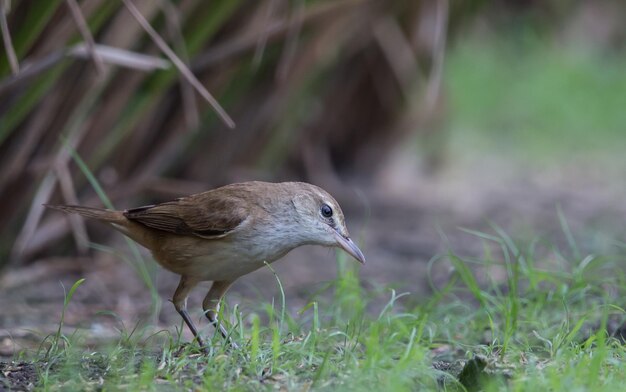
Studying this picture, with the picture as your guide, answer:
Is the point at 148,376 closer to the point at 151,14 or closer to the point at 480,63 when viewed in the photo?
the point at 151,14

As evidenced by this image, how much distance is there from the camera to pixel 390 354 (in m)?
3.95

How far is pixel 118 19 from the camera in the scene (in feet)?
19.0

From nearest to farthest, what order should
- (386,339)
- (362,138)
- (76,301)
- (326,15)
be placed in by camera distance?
1. (386,339)
2. (76,301)
3. (326,15)
4. (362,138)

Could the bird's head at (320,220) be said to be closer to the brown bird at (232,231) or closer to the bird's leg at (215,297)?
the brown bird at (232,231)

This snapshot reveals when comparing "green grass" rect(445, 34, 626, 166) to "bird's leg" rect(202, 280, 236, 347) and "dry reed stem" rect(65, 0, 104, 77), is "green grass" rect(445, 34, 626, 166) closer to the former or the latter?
"dry reed stem" rect(65, 0, 104, 77)

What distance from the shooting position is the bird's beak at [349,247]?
15.3ft

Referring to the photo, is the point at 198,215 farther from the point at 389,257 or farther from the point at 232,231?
the point at 389,257

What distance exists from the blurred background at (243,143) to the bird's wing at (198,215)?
0.27m

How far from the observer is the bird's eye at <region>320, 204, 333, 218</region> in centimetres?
472

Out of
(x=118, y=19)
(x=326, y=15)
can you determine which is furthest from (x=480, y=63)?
(x=118, y=19)

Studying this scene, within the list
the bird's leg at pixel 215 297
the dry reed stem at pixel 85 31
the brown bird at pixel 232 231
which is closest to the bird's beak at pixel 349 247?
the brown bird at pixel 232 231

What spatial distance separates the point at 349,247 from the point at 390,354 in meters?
0.83

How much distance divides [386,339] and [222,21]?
2857 millimetres

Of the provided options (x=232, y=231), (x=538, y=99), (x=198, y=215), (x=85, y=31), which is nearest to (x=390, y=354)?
(x=232, y=231)
